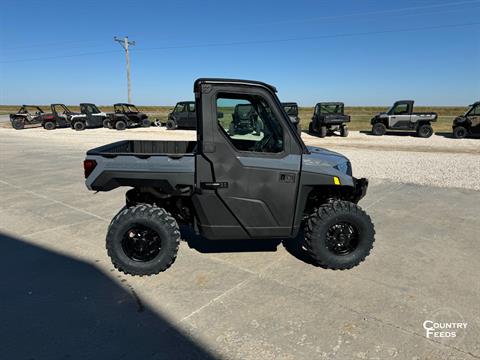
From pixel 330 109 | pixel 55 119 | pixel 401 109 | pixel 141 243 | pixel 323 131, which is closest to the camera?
pixel 141 243

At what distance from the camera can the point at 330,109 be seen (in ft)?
64.5

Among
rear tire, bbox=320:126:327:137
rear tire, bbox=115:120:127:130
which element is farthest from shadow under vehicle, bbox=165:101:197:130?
rear tire, bbox=320:126:327:137

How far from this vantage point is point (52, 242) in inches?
168

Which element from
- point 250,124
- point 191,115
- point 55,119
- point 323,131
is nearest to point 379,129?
point 323,131

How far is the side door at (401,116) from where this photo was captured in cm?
1861

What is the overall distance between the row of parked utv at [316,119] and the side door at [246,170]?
5.12m

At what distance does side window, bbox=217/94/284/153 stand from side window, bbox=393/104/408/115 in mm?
18142

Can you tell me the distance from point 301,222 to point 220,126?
143 cm

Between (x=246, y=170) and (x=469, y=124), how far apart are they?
17.8 metres

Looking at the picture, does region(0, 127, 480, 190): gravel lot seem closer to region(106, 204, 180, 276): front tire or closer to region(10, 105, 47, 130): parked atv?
region(106, 204, 180, 276): front tire

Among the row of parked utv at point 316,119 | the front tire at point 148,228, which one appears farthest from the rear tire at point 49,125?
the front tire at point 148,228

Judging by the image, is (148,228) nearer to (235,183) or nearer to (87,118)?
(235,183)

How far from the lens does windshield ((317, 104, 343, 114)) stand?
63.9ft

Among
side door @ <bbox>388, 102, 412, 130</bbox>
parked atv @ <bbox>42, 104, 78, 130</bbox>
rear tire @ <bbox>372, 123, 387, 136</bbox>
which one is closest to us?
side door @ <bbox>388, 102, 412, 130</bbox>
